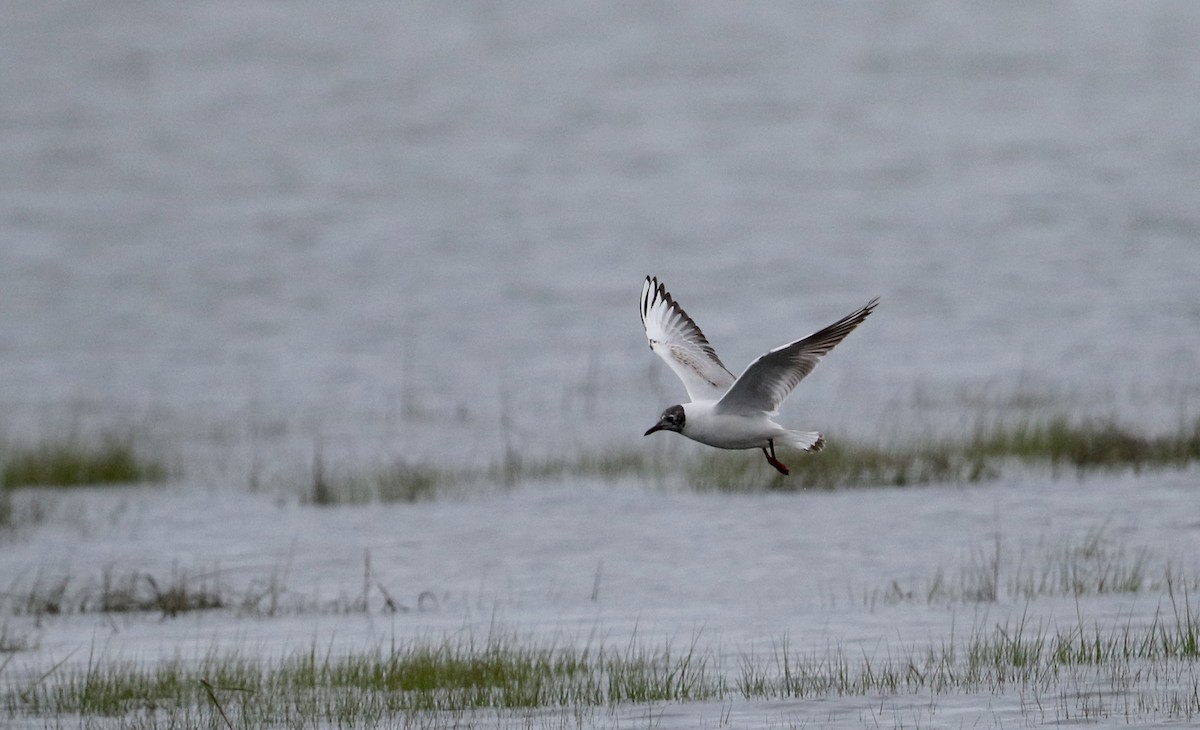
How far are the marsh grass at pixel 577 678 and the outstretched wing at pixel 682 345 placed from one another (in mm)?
1873

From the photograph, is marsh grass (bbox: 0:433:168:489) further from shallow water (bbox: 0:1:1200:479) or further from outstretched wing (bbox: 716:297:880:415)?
outstretched wing (bbox: 716:297:880:415)

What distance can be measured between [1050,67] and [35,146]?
3579 centimetres

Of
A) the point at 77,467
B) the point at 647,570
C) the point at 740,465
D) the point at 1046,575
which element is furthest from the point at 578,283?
the point at 1046,575

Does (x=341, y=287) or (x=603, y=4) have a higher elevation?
(x=603, y=4)

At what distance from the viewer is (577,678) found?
10008 mm

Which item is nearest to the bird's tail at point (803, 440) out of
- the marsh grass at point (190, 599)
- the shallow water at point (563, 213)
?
the marsh grass at point (190, 599)

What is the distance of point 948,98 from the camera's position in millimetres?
66062

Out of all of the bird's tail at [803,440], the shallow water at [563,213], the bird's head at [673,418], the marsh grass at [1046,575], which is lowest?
the marsh grass at [1046,575]

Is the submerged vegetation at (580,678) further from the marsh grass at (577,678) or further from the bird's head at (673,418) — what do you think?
the bird's head at (673,418)

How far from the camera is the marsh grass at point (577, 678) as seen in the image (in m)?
9.41

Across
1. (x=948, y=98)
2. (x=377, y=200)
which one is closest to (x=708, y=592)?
(x=377, y=200)

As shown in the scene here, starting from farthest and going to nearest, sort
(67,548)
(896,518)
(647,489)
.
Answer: (647,489), (67,548), (896,518)

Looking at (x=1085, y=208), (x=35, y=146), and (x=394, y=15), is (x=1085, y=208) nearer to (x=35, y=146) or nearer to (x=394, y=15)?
(x=35, y=146)

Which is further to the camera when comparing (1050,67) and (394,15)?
(394,15)
